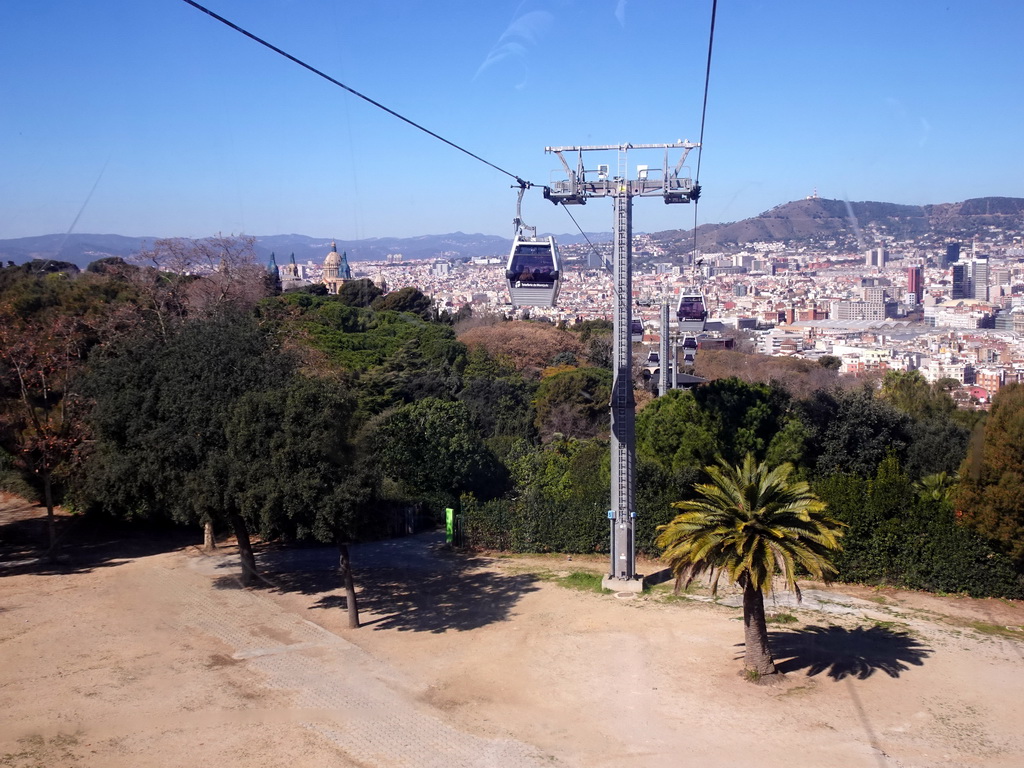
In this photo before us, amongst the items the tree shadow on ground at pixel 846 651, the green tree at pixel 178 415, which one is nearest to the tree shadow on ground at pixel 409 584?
the green tree at pixel 178 415

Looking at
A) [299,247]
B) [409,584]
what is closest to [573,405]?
[409,584]

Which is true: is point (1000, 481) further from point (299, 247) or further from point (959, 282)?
point (959, 282)

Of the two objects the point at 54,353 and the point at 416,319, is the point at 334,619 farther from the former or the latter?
the point at 416,319

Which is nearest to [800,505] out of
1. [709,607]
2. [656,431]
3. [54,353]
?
[709,607]

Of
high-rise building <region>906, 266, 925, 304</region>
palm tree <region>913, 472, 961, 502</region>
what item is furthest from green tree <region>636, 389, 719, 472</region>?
high-rise building <region>906, 266, 925, 304</region>

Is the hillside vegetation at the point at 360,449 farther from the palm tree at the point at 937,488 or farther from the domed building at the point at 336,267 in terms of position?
the domed building at the point at 336,267
